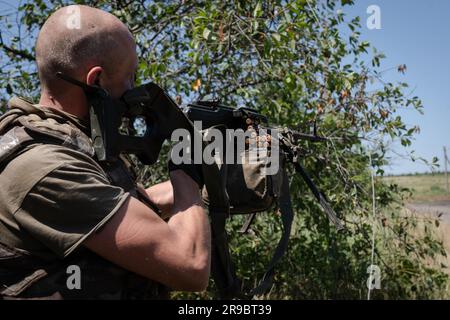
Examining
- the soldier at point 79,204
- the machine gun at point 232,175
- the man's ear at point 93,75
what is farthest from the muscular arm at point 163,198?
the man's ear at point 93,75

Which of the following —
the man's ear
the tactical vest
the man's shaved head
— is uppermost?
the man's shaved head

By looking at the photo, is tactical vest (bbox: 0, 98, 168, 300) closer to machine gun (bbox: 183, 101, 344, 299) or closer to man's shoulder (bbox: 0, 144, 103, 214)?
man's shoulder (bbox: 0, 144, 103, 214)

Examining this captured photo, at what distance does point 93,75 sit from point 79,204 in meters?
0.43

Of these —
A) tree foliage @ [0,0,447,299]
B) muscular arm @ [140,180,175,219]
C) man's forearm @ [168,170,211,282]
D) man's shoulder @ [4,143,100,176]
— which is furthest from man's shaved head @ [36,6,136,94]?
tree foliage @ [0,0,447,299]

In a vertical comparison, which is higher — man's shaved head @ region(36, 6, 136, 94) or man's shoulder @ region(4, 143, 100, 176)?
man's shaved head @ region(36, 6, 136, 94)

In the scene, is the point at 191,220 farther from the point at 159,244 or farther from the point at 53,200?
the point at 53,200

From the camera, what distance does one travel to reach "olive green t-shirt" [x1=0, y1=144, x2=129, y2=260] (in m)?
1.43

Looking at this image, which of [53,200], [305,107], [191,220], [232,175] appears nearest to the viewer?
[53,200]

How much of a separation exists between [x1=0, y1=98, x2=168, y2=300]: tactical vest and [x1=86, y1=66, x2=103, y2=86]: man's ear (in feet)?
0.47

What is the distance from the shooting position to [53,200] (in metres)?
1.44

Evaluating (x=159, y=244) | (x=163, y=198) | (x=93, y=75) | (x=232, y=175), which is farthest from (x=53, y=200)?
(x=232, y=175)

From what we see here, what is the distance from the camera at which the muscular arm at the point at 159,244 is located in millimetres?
1462

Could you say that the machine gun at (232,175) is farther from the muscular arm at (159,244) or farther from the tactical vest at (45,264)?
the tactical vest at (45,264)
